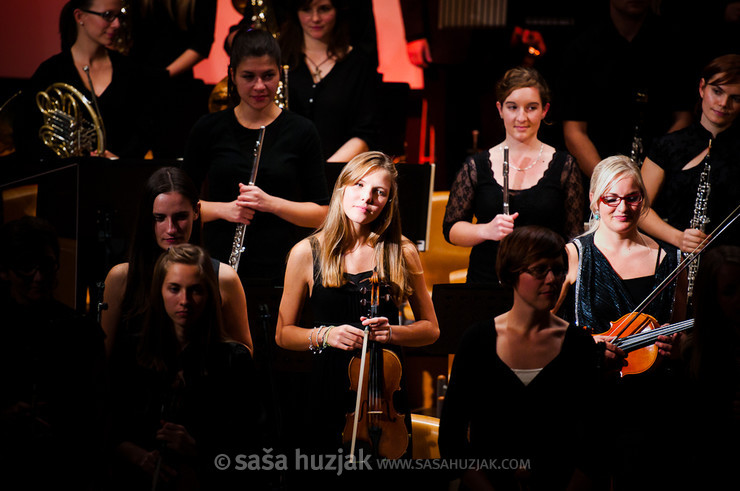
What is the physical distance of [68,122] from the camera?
3580 millimetres

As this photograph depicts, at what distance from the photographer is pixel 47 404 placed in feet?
6.59

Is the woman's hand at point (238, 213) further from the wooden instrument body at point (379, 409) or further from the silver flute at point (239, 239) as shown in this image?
the wooden instrument body at point (379, 409)

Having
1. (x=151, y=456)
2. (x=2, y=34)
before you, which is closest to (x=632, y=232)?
(x=151, y=456)

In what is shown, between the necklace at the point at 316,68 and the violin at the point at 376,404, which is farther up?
the necklace at the point at 316,68

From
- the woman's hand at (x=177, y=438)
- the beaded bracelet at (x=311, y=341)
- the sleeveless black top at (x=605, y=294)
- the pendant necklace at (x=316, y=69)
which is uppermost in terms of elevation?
the pendant necklace at (x=316, y=69)

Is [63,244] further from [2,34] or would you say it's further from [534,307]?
[2,34]

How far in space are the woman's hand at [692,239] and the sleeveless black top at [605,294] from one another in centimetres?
9

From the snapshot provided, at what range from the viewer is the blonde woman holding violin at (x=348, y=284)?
255cm

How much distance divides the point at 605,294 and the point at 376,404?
76 centimetres

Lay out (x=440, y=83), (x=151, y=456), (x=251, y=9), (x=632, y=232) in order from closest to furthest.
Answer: (x=151, y=456) → (x=632, y=232) → (x=251, y=9) → (x=440, y=83)

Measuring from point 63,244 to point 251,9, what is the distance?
2233 millimetres

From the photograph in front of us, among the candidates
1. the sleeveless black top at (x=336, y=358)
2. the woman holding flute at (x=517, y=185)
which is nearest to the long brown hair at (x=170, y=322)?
the sleeveless black top at (x=336, y=358)

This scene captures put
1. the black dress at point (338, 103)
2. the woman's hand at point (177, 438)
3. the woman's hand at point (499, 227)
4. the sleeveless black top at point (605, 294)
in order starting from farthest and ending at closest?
the black dress at point (338, 103)
the woman's hand at point (499, 227)
the sleeveless black top at point (605, 294)
the woman's hand at point (177, 438)

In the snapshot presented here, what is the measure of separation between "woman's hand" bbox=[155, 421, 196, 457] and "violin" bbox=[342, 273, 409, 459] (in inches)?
20.1
